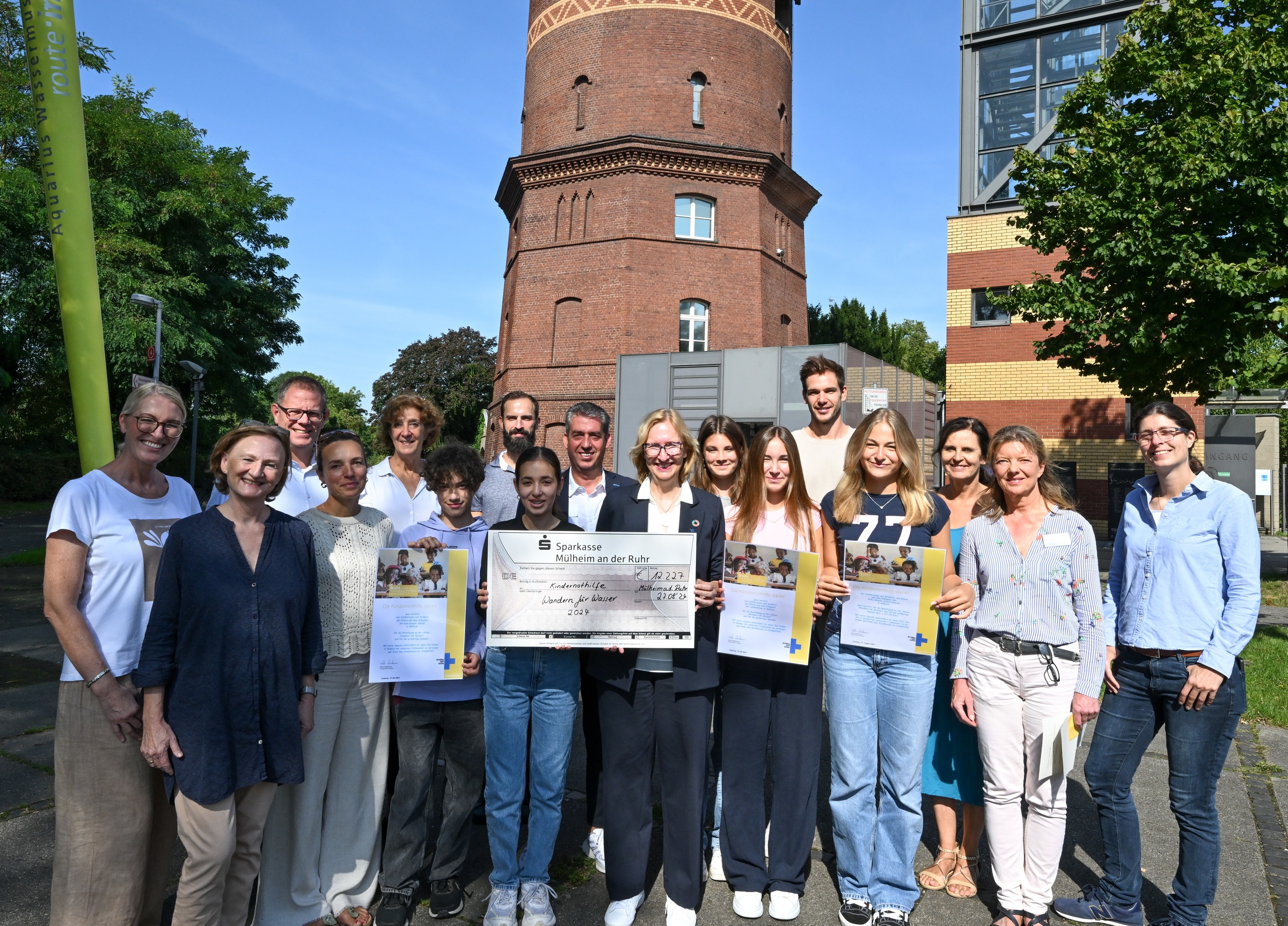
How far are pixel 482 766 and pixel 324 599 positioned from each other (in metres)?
1.09

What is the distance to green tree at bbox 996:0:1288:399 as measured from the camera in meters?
10.7

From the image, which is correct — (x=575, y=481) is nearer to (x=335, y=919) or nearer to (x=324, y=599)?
(x=324, y=599)

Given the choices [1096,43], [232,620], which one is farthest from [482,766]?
[1096,43]

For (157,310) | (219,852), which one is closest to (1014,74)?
(157,310)

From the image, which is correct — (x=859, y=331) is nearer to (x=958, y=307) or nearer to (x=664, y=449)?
(x=958, y=307)

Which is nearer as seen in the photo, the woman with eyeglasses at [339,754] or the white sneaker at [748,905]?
the woman with eyeglasses at [339,754]

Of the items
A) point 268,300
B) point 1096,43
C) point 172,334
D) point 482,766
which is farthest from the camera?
point 268,300

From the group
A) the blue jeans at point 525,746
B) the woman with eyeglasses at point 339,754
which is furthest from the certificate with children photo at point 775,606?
the woman with eyeglasses at point 339,754

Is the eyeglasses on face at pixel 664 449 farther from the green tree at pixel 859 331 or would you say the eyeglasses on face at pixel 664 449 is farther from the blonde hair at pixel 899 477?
the green tree at pixel 859 331

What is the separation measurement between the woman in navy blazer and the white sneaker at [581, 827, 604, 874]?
1.73 ft

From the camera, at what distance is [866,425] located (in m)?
3.96

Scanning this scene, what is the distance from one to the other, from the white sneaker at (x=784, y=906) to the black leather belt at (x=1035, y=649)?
1493 mm

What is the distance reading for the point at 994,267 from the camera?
26594mm

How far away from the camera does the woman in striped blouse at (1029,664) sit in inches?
146
